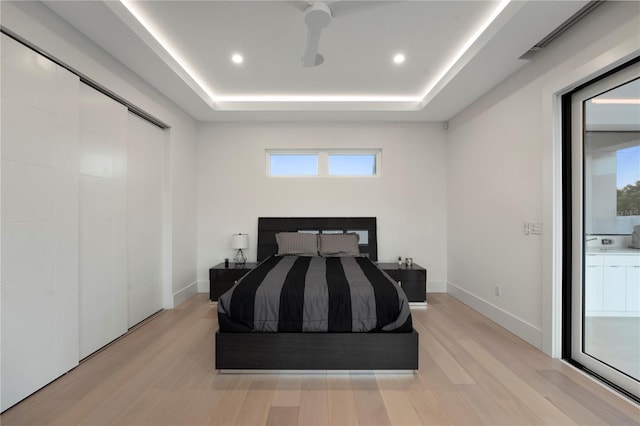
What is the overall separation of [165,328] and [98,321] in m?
0.63

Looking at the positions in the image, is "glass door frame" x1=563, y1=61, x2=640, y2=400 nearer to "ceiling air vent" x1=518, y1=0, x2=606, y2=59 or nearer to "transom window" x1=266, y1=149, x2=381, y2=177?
"ceiling air vent" x1=518, y1=0, x2=606, y2=59

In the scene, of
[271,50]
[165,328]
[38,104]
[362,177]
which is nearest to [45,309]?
[165,328]

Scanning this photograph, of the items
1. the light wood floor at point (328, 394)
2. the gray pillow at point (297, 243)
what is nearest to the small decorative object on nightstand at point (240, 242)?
the gray pillow at point (297, 243)

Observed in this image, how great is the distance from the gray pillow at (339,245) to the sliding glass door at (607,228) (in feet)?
7.30

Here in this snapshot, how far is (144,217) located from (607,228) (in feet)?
13.8

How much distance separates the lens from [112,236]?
2.60 meters

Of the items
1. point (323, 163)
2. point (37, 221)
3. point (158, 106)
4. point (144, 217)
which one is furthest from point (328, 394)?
point (158, 106)

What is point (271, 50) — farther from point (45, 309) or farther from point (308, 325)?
point (45, 309)

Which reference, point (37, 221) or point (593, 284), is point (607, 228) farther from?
point (37, 221)

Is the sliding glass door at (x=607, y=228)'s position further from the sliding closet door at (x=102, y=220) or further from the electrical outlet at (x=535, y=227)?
the sliding closet door at (x=102, y=220)

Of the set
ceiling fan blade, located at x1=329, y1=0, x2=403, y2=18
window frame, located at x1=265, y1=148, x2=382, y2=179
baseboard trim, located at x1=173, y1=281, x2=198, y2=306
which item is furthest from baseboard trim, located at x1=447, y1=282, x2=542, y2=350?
baseboard trim, located at x1=173, y1=281, x2=198, y2=306

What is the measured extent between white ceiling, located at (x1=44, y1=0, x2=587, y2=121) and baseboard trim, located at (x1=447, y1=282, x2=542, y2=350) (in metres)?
2.42

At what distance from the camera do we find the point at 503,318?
9.56ft

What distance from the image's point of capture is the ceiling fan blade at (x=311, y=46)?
1.94 meters
